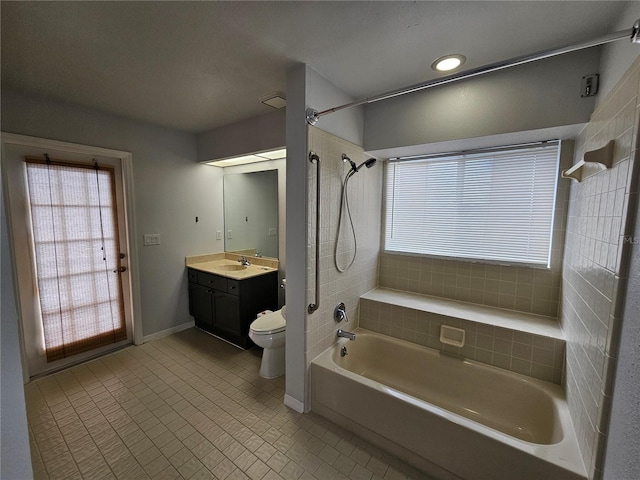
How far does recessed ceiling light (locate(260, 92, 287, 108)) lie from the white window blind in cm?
117

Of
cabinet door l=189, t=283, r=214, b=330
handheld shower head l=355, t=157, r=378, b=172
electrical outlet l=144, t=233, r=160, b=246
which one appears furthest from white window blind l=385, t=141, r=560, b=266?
electrical outlet l=144, t=233, r=160, b=246

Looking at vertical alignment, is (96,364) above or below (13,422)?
below

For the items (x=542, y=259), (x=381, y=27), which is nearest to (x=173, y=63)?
(x=381, y=27)

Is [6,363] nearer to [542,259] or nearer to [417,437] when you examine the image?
[417,437]

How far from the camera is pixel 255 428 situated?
1873mm

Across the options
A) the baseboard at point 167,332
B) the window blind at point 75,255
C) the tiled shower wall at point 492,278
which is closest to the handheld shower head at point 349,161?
the tiled shower wall at point 492,278

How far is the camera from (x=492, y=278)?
228 cm

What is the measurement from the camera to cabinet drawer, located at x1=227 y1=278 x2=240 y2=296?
2.81 m

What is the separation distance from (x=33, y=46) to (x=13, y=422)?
2049mm

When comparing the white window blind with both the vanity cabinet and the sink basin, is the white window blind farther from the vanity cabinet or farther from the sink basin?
the sink basin

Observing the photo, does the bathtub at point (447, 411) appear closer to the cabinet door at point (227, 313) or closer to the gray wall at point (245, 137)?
the cabinet door at point (227, 313)

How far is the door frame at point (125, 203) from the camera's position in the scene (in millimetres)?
2186

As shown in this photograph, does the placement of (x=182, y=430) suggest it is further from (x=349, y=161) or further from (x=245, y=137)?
(x=245, y=137)

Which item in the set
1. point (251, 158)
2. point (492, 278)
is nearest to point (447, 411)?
point (492, 278)
